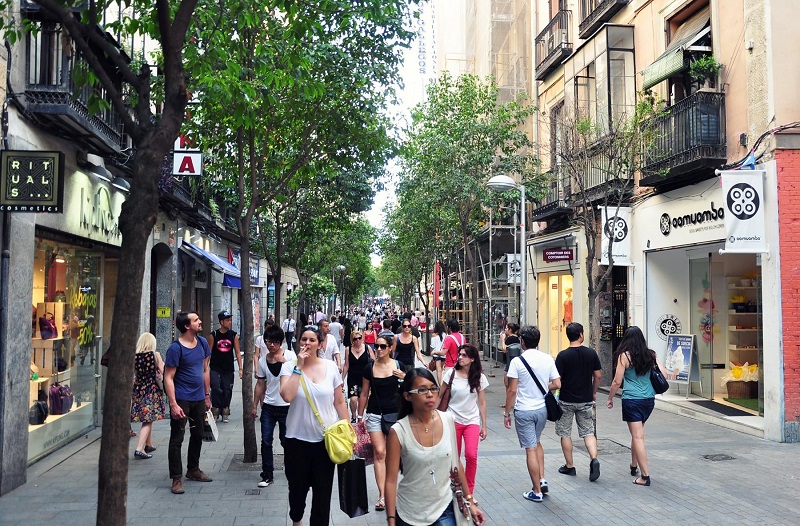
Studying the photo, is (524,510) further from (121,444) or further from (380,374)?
(121,444)

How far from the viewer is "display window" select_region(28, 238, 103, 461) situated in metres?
9.13

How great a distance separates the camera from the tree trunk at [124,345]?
4035 millimetres

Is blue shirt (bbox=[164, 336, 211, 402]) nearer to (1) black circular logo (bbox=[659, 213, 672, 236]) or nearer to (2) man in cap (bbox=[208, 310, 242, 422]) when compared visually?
(2) man in cap (bbox=[208, 310, 242, 422])

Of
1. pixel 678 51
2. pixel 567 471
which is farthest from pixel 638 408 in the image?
pixel 678 51

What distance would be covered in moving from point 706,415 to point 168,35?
11282 millimetres

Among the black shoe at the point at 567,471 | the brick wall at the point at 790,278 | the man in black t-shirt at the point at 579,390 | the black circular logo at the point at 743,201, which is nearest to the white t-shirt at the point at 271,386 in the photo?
the man in black t-shirt at the point at 579,390

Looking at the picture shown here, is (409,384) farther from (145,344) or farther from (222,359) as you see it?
(222,359)

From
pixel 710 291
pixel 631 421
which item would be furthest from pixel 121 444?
pixel 710 291

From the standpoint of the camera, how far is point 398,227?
3116cm

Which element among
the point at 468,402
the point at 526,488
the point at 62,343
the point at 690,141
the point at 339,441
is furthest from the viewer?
the point at 690,141

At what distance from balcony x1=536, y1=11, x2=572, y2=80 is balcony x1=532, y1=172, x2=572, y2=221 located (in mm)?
Result: 3111

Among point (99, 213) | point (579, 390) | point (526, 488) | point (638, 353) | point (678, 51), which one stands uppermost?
point (678, 51)

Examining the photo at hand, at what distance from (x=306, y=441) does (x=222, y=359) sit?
677cm

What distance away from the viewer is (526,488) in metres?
8.02
